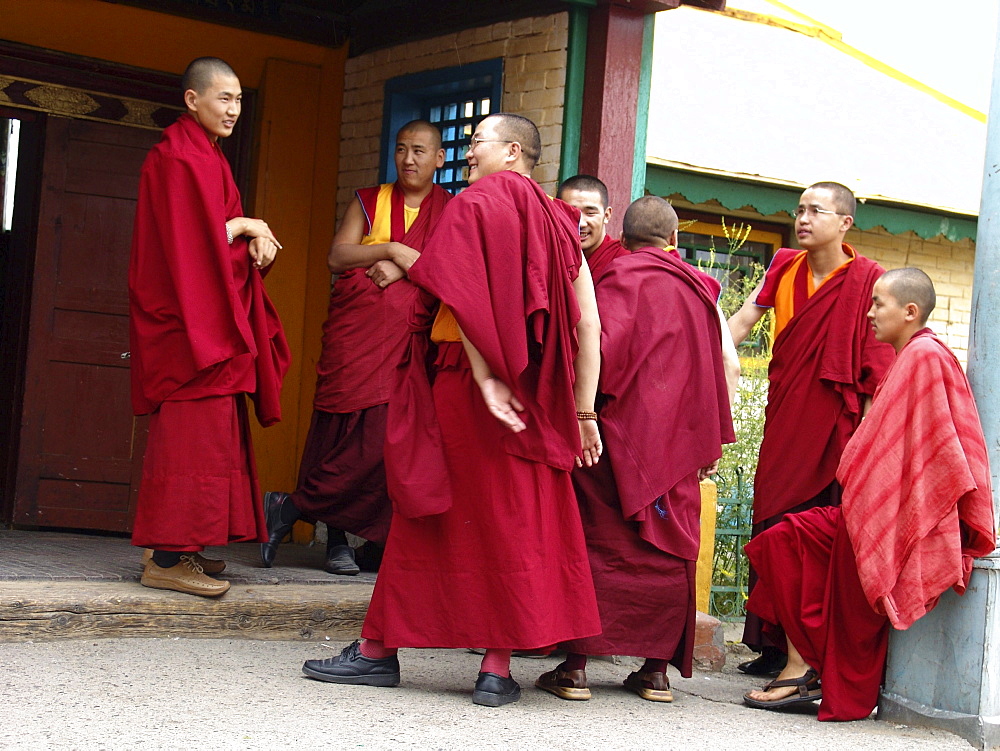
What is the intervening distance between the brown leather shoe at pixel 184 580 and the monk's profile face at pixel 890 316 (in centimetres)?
265

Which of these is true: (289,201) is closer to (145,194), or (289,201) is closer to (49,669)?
(145,194)

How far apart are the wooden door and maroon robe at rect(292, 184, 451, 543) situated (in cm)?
135

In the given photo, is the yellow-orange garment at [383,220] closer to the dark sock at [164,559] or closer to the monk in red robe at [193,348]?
the monk in red robe at [193,348]

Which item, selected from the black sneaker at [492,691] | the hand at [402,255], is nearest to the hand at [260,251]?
the hand at [402,255]

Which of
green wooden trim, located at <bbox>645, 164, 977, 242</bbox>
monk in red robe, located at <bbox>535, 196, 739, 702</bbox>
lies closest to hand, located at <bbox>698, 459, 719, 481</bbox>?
monk in red robe, located at <bbox>535, 196, 739, 702</bbox>

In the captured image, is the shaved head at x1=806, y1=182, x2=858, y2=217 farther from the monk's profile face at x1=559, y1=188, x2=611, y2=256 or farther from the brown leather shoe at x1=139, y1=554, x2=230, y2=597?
the brown leather shoe at x1=139, y1=554, x2=230, y2=597

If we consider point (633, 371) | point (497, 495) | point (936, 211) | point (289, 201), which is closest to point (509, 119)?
point (633, 371)

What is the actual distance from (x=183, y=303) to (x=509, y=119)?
4.64 ft

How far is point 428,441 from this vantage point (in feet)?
13.3

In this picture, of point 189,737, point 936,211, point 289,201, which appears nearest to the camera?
point 189,737

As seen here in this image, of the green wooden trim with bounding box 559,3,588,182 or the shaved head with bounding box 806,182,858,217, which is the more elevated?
the green wooden trim with bounding box 559,3,588,182

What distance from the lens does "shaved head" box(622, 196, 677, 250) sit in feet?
15.4

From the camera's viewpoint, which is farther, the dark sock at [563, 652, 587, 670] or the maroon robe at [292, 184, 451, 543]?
the maroon robe at [292, 184, 451, 543]

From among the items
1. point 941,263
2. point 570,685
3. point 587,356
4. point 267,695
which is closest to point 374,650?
point 267,695
